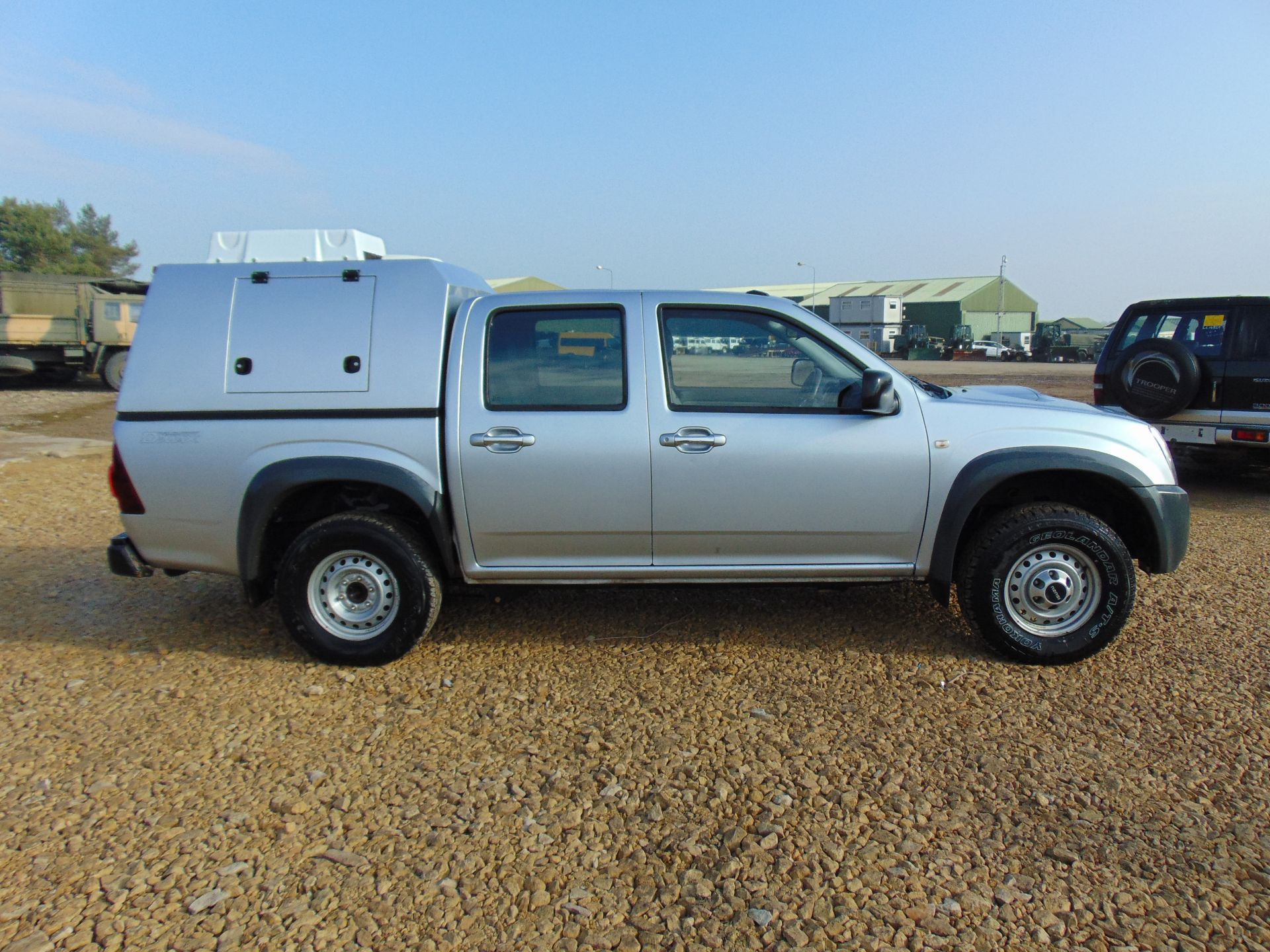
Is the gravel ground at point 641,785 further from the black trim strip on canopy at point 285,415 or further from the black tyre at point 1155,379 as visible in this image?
the black tyre at point 1155,379

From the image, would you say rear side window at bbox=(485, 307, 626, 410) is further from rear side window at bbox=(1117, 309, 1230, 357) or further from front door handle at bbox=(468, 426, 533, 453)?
rear side window at bbox=(1117, 309, 1230, 357)

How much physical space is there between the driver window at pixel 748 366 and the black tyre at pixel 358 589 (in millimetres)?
1531

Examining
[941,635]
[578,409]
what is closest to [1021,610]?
[941,635]

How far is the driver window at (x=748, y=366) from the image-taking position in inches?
170

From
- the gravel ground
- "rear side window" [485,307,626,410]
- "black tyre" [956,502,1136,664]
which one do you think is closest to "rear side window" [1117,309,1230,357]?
the gravel ground

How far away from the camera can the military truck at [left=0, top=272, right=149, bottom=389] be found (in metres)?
19.9

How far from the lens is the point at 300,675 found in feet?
14.3

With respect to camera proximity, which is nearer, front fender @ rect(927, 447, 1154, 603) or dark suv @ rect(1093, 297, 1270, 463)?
front fender @ rect(927, 447, 1154, 603)

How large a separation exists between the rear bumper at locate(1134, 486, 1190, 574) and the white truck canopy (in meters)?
4.45

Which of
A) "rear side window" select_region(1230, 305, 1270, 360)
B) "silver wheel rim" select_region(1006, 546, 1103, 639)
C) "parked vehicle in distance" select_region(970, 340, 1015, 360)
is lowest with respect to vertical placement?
"silver wheel rim" select_region(1006, 546, 1103, 639)

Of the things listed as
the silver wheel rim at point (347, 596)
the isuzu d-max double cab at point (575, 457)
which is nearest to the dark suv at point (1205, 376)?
the isuzu d-max double cab at point (575, 457)

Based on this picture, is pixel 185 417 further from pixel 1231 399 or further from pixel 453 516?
pixel 1231 399

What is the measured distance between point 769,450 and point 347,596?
2.26 metres

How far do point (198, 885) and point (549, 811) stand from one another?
113 cm
